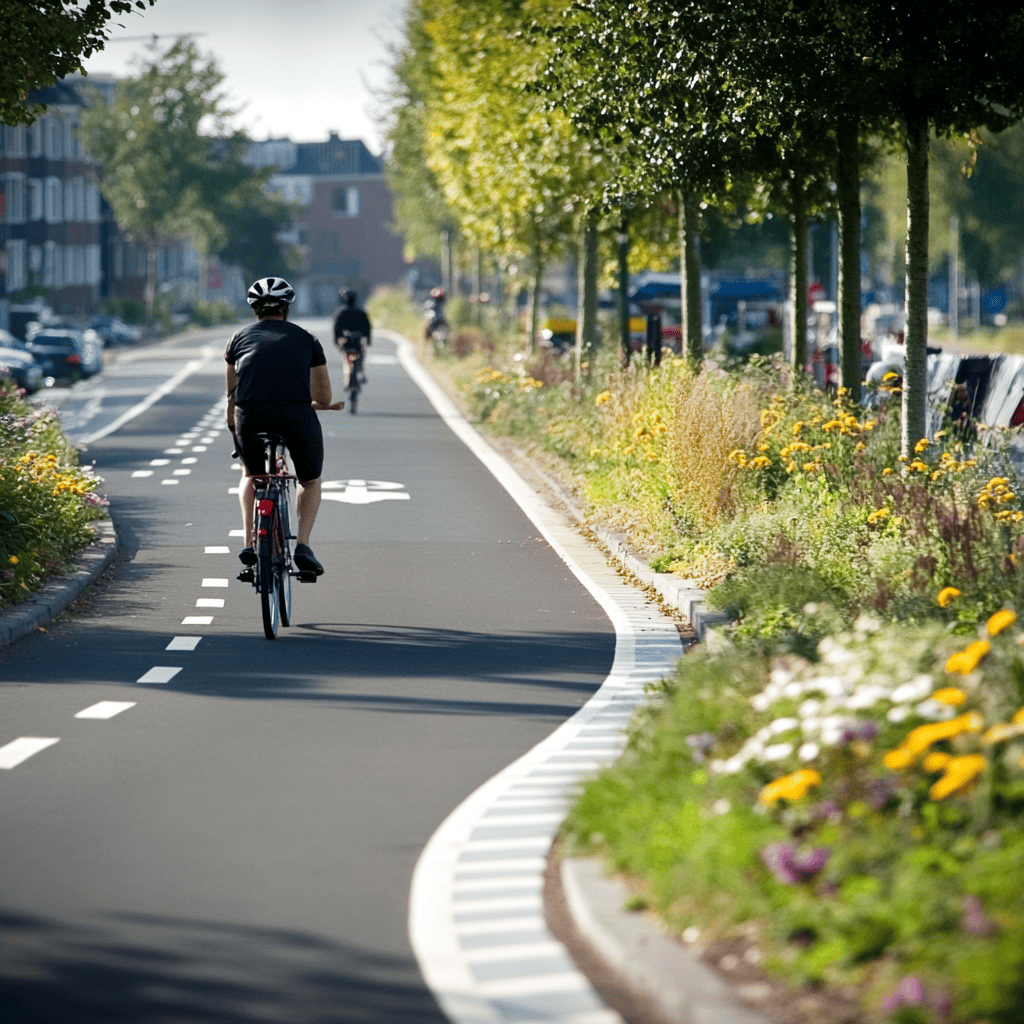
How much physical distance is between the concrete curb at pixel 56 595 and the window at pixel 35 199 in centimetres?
7303

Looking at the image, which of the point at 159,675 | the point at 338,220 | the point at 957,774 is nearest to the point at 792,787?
the point at 957,774

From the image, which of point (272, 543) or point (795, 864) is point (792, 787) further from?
point (272, 543)

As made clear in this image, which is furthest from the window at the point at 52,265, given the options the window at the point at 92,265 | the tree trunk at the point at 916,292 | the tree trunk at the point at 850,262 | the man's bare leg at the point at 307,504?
the man's bare leg at the point at 307,504

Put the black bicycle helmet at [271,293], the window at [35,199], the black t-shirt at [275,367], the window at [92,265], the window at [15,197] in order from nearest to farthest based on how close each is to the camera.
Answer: the black t-shirt at [275,367] < the black bicycle helmet at [271,293] < the window at [15,197] < the window at [35,199] < the window at [92,265]

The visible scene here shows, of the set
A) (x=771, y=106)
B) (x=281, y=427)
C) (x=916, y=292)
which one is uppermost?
(x=771, y=106)

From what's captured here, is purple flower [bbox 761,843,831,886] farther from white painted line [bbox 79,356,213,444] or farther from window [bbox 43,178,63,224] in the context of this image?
window [bbox 43,178,63,224]

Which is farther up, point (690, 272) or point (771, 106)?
point (771, 106)

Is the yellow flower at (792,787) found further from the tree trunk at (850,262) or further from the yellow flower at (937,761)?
the tree trunk at (850,262)

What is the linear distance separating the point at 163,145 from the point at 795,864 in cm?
8387

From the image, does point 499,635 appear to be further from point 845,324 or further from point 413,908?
point 845,324

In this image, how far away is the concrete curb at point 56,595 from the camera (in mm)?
11047

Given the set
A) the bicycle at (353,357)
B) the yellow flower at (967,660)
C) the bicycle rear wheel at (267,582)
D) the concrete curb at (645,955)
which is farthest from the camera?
the bicycle at (353,357)

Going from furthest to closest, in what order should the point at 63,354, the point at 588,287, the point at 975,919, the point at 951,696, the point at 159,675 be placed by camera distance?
the point at 63,354
the point at 588,287
the point at 159,675
the point at 951,696
the point at 975,919

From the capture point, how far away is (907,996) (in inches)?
164
